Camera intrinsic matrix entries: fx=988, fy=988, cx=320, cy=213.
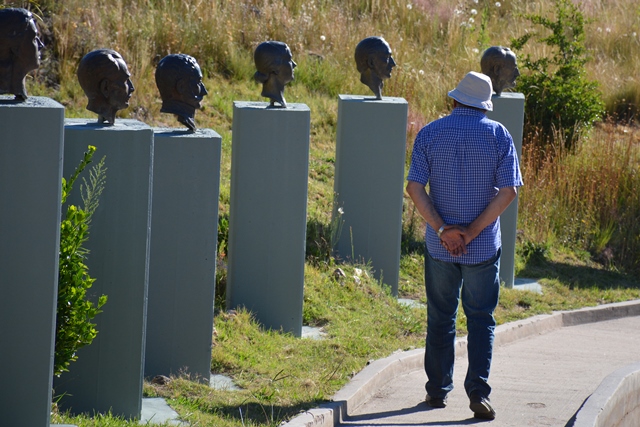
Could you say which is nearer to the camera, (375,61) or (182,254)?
(182,254)

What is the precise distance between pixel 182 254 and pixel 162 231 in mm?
188

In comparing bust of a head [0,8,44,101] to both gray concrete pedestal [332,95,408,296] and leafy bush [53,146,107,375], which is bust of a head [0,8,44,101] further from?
gray concrete pedestal [332,95,408,296]

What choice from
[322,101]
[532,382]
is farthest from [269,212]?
[322,101]

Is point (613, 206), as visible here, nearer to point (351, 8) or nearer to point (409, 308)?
point (409, 308)

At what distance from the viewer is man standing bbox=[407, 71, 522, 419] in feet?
18.3

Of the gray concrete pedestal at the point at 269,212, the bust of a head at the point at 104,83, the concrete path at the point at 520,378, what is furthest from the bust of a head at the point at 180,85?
the concrete path at the point at 520,378

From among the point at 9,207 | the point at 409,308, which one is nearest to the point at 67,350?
the point at 9,207

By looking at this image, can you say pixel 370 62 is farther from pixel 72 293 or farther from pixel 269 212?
pixel 72 293

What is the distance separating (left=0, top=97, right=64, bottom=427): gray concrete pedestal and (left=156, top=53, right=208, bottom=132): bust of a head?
1.61 m

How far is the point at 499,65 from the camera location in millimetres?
8914

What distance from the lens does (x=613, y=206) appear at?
1136 cm

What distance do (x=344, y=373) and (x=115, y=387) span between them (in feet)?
5.52

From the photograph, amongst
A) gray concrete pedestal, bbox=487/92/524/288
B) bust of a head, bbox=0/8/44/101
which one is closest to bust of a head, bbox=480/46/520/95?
gray concrete pedestal, bbox=487/92/524/288

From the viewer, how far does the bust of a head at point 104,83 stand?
537 cm
